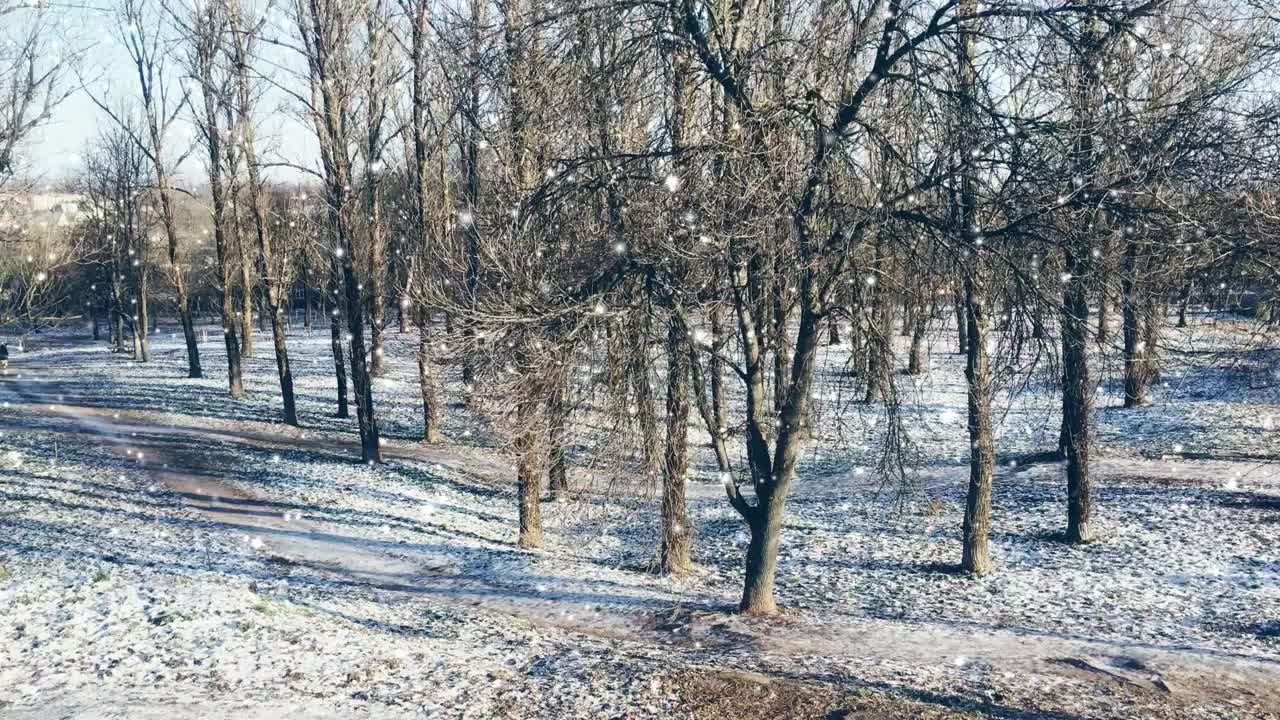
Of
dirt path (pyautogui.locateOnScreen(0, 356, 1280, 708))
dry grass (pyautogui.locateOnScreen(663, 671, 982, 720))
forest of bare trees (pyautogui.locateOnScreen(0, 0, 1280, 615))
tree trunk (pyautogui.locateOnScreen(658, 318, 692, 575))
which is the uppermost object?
forest of bare trees (pyautogui.locateOnScreen(0, 0, 1280, 615))

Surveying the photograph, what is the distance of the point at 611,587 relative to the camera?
40.7 feet

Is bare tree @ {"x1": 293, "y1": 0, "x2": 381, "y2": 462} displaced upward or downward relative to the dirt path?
upward

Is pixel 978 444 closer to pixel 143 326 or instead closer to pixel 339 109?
pixel 339 109

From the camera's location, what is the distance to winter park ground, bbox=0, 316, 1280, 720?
7.80 meters

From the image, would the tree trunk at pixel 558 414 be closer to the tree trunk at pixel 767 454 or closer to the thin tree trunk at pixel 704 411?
the thin tree trunk at pixel 704 411

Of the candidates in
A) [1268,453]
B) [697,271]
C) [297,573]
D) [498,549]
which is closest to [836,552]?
[498,549]

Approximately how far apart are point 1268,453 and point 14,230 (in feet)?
83.1

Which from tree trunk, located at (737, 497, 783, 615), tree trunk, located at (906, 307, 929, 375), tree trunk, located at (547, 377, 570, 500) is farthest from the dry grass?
tree trunk, located at (906, 307, 929, 375)

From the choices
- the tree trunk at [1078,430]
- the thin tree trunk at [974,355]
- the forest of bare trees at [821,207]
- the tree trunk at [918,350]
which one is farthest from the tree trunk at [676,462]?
the tree trunk at [1078,430]

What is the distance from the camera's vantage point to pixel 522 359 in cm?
928

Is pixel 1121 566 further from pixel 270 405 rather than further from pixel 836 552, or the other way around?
pixel 270 405

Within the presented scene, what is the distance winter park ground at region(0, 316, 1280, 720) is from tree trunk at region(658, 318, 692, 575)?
0.40 meters

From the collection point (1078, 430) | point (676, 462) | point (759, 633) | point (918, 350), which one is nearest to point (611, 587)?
point (676, 462)

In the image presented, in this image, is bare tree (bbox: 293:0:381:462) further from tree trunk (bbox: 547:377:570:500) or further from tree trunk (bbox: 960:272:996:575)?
tree trunk (bbox: 960:272:996:575)
